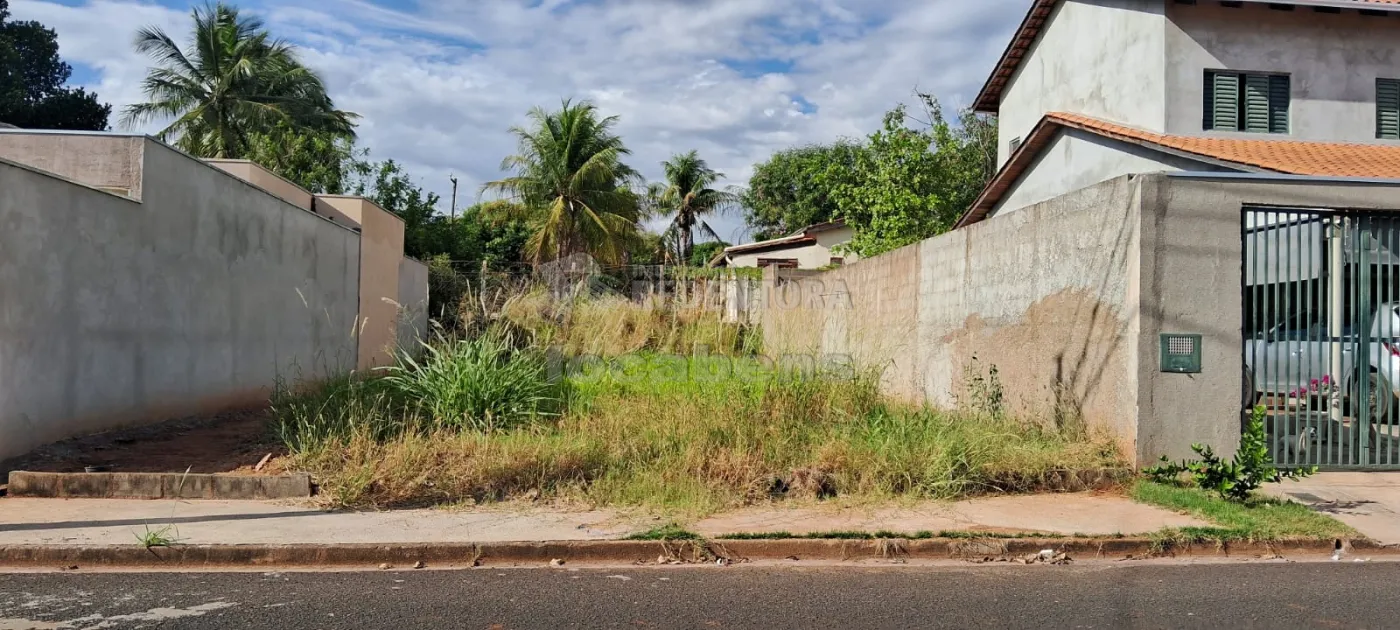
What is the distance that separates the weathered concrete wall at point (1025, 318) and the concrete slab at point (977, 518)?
1.08 m

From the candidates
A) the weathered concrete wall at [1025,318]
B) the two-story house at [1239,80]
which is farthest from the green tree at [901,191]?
the weathered concrete wall at [1025,318]

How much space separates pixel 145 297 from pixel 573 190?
22933mm

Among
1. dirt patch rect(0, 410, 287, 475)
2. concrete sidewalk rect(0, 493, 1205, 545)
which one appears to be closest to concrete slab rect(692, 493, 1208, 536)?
concrete sidewalk rect(0, 493, 1205, 545)

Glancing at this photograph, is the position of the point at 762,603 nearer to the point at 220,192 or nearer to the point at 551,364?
the point at 551,364

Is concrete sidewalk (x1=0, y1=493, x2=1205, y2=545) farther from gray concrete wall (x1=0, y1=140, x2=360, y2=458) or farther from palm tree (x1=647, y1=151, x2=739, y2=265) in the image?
palm tree (x1=647, y1=151, x2=739, y2=265)

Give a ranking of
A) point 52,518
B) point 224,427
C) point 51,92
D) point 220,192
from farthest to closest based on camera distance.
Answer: point 51,92 < point 220,192 < point 224,427 < point 52,518

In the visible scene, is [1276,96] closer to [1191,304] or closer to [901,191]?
[901,191]

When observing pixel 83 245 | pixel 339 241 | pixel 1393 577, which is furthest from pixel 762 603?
pixel 339 241

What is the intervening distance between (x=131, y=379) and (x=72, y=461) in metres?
1.46

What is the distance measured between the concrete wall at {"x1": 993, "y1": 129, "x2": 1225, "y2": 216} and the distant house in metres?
11.3

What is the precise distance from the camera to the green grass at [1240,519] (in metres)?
6.21

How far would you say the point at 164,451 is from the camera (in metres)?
8.54

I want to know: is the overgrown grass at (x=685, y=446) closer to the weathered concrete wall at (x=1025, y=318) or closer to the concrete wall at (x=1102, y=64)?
the weathered concrete wall at (x=1025, y=318)

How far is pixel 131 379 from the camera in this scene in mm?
9109
